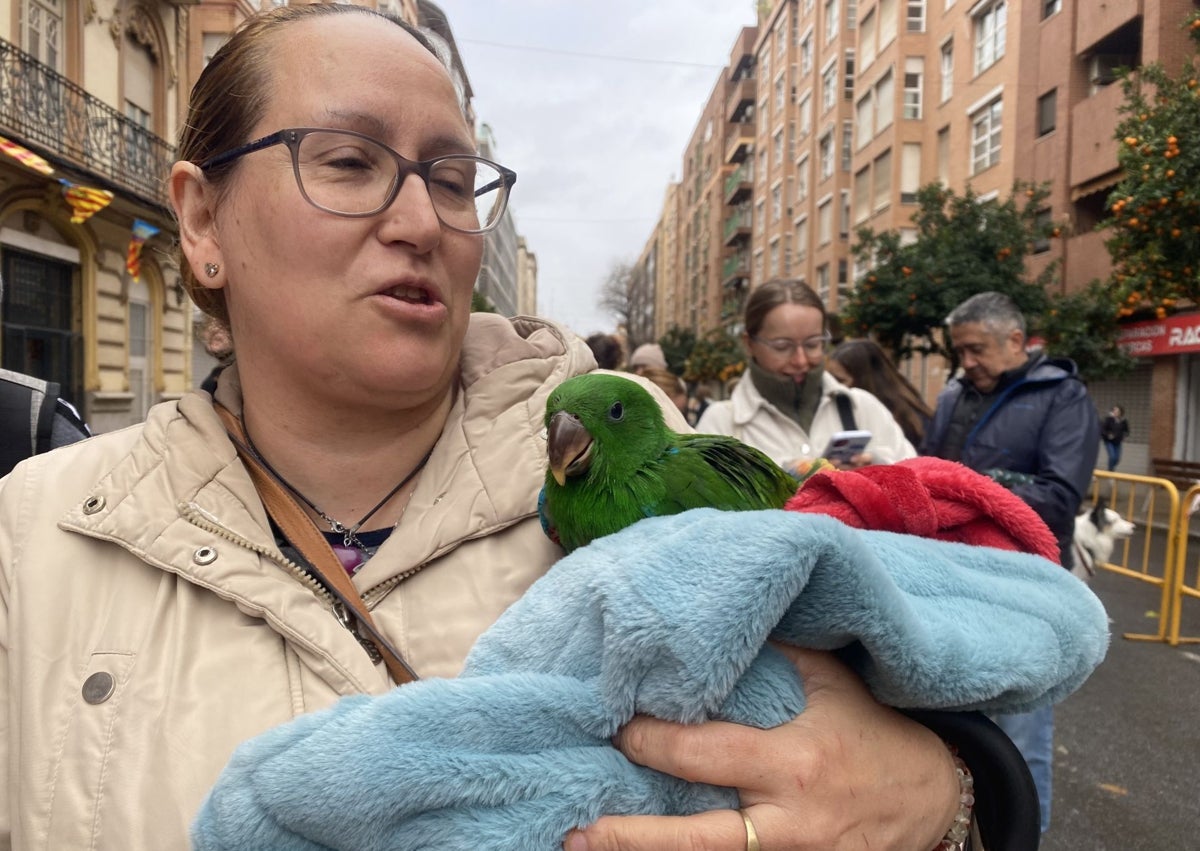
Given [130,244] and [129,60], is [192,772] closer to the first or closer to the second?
[129,60]

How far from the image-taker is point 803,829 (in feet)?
2.76

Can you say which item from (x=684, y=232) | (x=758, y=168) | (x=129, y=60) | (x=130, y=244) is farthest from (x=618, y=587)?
(x=684, y=232)

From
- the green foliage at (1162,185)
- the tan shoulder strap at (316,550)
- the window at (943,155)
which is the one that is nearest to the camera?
the tan shoulder strap at (316,550)

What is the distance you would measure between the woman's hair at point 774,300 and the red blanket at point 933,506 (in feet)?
8.55

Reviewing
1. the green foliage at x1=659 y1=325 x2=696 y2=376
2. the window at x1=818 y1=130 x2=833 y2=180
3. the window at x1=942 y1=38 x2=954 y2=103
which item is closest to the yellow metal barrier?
the window at x1=942 y1=38 x2=954 y2=103

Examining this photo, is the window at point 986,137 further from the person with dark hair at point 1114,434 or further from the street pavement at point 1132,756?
the street pavement at point 1132,756

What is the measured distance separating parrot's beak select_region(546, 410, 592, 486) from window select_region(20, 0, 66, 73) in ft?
29.0

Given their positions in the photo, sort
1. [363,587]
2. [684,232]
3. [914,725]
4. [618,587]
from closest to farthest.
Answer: [618,587], [914,725], [363,587], [684,232]

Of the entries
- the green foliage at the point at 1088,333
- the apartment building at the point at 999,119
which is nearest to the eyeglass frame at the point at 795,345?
the apartment building at the point at 999,119

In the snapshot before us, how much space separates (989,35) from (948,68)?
2388 millimetres

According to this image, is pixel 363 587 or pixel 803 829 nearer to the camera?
pixel 803 829

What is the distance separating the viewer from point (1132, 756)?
413 centimetres

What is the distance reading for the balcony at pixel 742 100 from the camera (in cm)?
4906

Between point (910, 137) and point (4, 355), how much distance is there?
70.4 feet
